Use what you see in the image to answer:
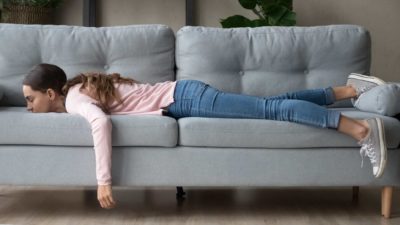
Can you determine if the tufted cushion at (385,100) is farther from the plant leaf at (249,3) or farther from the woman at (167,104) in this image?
the plant leaf at (249,3)

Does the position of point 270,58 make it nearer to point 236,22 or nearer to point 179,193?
point 179,193

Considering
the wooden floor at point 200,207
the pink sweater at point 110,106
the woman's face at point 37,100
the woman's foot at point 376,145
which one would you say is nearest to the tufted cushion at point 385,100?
the woman's foot at point 376,145

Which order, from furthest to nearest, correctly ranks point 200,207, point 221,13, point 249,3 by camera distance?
point 221,13 → point 249,3 → point 200,207

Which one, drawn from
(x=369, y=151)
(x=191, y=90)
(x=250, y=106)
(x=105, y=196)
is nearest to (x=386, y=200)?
(x=369, y=151)

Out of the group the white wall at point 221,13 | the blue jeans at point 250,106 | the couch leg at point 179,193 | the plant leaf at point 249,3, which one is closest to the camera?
the blue jeans at point 250,106

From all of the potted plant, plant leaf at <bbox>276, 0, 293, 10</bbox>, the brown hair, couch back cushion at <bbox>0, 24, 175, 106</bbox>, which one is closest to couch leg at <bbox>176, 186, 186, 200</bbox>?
couch back cushion at <bbox>0, 24, 175, 106</bbox>

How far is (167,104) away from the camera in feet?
7.89

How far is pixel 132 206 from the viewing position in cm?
252

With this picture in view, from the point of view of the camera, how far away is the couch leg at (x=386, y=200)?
229 centimetres

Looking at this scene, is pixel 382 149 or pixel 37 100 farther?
pixel 37 100

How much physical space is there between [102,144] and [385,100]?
1205 millimetres

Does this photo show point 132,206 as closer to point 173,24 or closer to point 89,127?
point 89,127

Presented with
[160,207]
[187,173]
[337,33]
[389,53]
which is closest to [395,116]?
[337,33]

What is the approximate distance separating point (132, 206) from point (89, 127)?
531 millimetres
